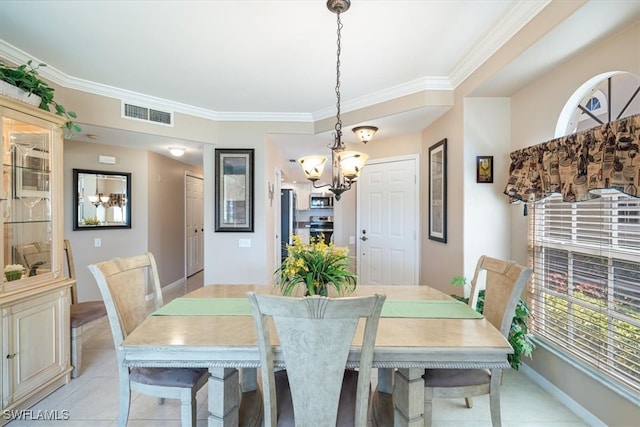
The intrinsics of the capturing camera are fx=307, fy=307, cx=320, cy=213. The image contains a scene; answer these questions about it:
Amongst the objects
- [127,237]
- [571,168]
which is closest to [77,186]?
[127,237]

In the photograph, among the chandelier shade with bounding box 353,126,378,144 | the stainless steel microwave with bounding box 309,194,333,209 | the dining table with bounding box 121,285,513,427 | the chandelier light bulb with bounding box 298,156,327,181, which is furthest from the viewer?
the stainless steel microwave with bounding box 309,194,333,209

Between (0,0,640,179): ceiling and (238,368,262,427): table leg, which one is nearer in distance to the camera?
(238,368,262,427): table leg

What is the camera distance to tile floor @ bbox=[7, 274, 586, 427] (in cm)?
192

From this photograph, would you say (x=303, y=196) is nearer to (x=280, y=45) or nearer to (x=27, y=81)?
(x=280, y=45)

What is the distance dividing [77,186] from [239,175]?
6.44 ft

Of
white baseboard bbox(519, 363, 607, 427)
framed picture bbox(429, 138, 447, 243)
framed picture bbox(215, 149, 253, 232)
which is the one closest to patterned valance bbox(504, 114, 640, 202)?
framed picture bbox(429, 138, 447, 243)

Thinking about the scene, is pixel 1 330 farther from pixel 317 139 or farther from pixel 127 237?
pixel 317 139

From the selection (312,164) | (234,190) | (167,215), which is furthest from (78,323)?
(167,215)

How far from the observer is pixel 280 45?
7.39 feet

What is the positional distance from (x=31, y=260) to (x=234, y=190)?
2.00 m

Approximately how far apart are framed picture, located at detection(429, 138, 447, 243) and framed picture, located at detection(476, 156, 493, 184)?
42 centimetres

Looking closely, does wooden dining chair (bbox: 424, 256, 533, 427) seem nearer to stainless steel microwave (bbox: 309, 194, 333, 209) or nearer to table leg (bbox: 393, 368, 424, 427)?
table leg (bbox: 393, 368, 424, 427)

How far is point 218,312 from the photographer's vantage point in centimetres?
171

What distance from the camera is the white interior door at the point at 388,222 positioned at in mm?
3895
